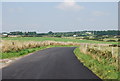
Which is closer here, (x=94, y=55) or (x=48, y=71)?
(x=48, y=71)

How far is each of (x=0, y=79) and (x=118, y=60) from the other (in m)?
8.28

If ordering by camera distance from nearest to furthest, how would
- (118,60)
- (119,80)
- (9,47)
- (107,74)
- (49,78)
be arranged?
(119,80), (49,78), (107,74), (118,60), (9,47)

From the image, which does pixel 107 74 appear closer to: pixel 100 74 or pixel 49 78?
pixel 100 74

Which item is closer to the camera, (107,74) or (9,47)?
(107,74)

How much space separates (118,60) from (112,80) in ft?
18.9

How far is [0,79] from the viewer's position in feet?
38.7

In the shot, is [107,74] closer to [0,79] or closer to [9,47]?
[0,79]

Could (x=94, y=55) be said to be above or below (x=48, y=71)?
below

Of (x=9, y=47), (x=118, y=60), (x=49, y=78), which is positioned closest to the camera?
(x=49, y=78)

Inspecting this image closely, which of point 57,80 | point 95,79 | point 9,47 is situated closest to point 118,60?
point 95,79

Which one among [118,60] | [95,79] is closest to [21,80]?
[95,79]

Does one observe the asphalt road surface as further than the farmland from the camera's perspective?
No

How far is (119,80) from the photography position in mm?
10766

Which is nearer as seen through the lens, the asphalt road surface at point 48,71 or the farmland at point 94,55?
the asphalt road surface at point 48,71
